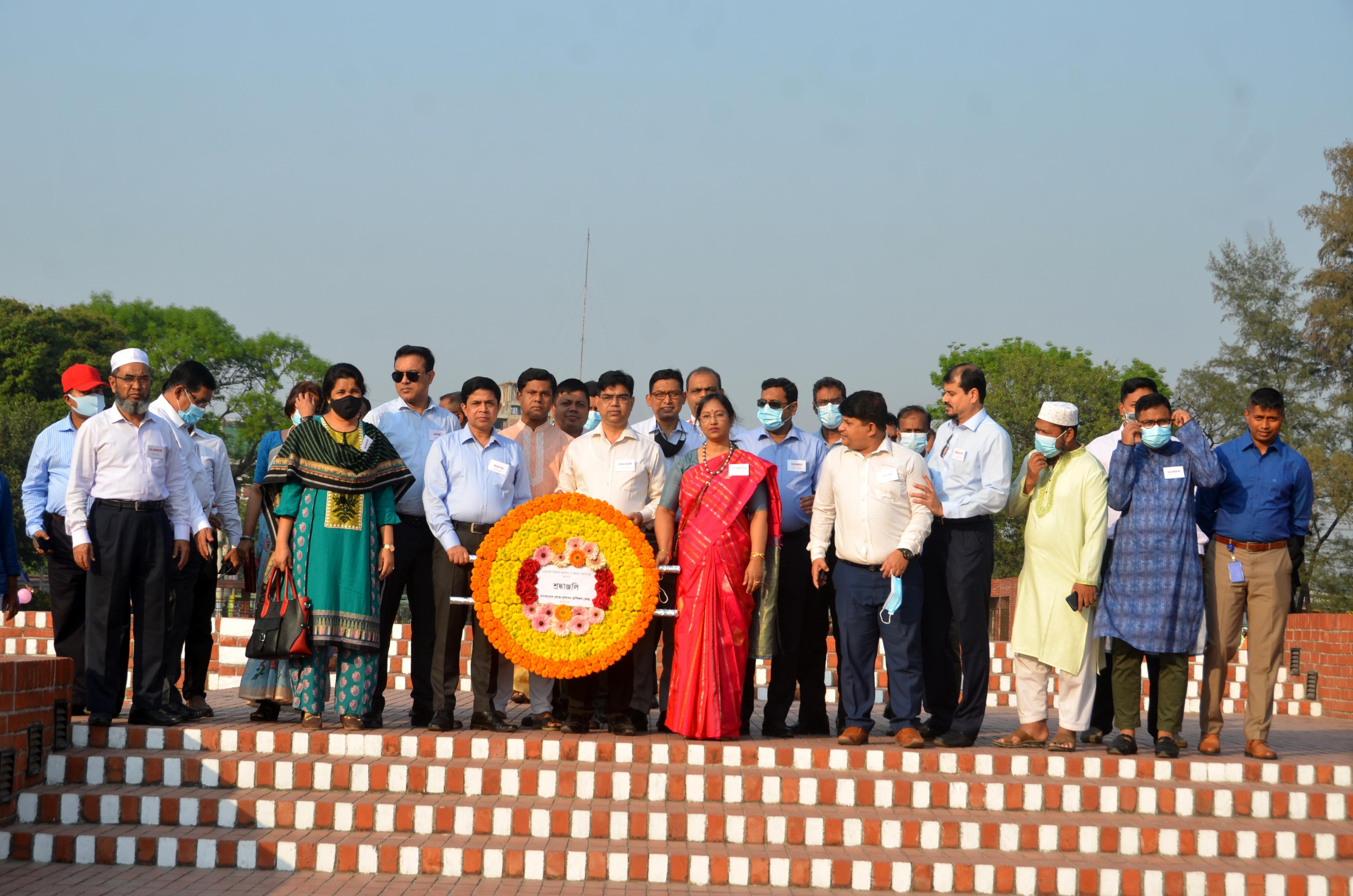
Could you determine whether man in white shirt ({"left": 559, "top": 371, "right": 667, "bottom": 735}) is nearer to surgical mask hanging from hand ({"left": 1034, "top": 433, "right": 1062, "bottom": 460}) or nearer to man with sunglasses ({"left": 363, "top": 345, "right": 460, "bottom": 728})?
man with sunglasses ({"left": 363, "top": 345, "right": 460, "bottom": 728})

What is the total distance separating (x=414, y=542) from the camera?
724cm

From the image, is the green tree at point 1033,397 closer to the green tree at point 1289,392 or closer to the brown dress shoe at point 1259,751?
the green tree at point 1289,392

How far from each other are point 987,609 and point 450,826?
3.23 meters

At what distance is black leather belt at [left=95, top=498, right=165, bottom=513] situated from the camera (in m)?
6.68

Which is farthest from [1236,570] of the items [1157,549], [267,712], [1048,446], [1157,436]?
[267,712]

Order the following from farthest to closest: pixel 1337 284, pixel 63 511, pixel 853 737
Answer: pixel 1337 284
pixel 63 511
pixel 853 737

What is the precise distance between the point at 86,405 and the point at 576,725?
3.54m

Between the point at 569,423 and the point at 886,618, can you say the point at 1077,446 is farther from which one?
the point at 569,423

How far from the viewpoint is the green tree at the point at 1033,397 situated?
35.7 m

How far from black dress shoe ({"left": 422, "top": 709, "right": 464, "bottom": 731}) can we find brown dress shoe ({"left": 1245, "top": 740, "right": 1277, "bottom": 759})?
4445 millimetres

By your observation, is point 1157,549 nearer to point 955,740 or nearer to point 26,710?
point 955,740


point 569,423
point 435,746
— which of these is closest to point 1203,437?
point 569,423

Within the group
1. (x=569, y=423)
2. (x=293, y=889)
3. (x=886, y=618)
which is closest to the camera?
(x=293, y=889)

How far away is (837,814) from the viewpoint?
5.97 metres
